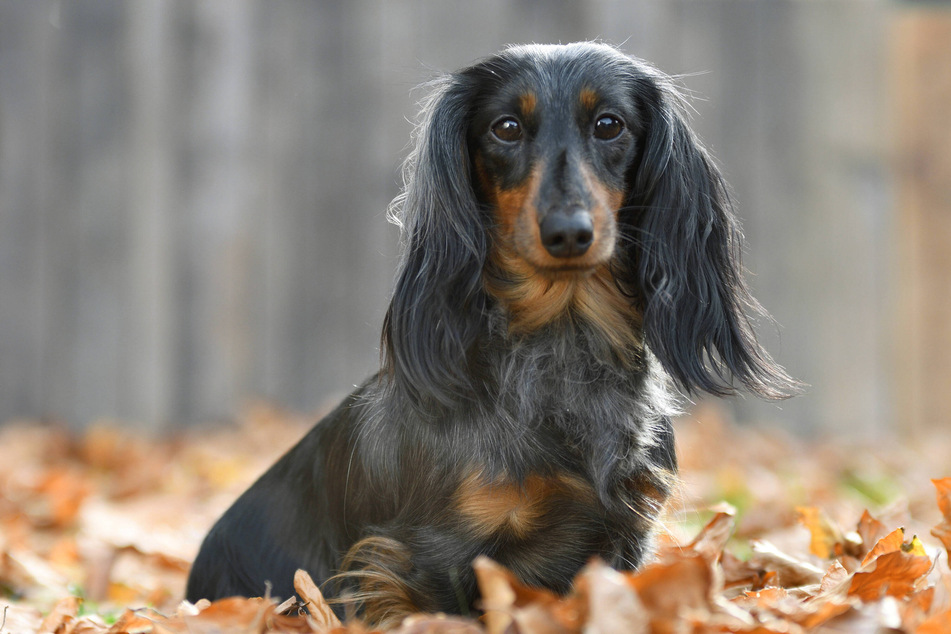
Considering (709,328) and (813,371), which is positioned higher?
(709,328)

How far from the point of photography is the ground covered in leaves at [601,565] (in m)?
1.47

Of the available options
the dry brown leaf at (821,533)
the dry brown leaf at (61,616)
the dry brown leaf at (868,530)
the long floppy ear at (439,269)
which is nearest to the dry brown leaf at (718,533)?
the dry brown leaf at (821,533)

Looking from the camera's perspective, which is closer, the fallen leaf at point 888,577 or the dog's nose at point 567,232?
the fallen leaf at point 888,577

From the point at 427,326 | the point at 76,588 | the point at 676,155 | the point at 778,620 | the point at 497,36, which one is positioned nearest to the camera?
the point at 778,620

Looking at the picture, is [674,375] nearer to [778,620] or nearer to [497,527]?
[497,527]

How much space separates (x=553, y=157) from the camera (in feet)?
6.91

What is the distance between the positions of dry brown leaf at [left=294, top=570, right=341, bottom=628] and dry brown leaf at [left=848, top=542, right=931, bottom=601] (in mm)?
989

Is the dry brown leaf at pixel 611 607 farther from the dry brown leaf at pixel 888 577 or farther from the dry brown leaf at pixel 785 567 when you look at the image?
the dry brown leaf at pixel 785 567

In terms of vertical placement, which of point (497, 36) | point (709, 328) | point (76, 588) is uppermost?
point (497, 36)

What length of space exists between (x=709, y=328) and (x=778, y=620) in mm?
880

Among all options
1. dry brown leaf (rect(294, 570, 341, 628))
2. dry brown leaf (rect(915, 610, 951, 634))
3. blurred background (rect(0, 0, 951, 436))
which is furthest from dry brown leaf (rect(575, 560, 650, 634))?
blurred background (rect(0, 0, 951, 436))

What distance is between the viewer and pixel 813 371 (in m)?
5.35

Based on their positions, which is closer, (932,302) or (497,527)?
(497,527)

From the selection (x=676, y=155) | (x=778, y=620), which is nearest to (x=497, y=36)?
(x=676, y=155)
